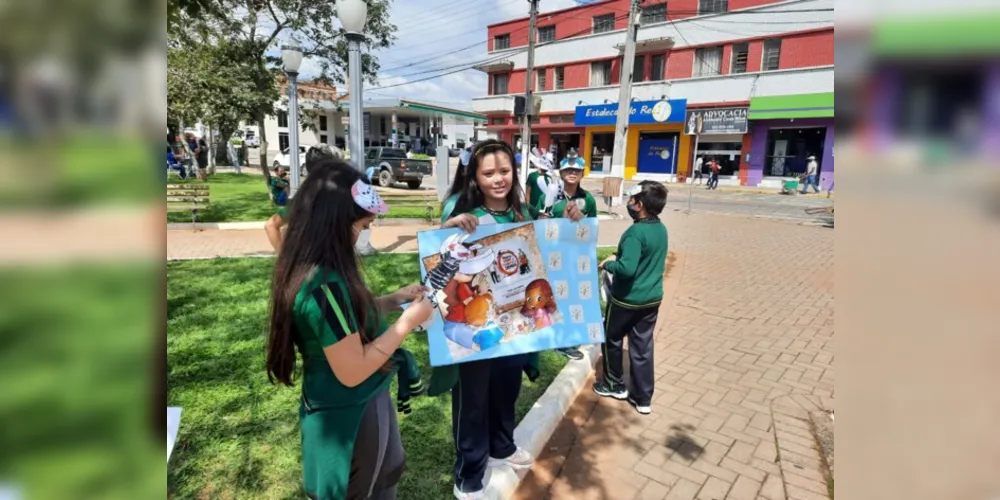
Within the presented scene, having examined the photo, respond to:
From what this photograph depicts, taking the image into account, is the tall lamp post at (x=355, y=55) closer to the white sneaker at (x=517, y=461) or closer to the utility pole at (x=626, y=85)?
the white sneaker at (x=517, y=461)

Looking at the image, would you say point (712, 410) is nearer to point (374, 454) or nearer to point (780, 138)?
point (374, 454)

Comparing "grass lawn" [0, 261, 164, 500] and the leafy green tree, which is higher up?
the leafy green tree

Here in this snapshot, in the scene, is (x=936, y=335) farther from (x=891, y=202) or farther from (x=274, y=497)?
(x=274, y=497)

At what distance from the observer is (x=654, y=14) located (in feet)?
93.6

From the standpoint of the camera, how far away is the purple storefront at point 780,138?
2284 cm

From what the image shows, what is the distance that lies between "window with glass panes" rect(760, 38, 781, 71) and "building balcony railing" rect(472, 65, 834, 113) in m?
0.73

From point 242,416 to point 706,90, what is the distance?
27848 millimetres

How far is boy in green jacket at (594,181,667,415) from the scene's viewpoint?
343 centimetres

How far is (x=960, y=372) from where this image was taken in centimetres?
51

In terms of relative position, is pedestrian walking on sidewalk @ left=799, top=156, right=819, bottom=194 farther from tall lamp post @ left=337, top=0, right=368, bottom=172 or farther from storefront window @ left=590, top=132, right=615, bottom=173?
tall lamp post @ left=337, top=0, right=368, bottom=172

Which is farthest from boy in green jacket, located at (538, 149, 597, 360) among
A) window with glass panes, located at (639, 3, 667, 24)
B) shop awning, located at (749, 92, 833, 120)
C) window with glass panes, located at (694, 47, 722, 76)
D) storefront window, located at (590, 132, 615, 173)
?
window with glass panes, located at (639, 3, 667, 24)

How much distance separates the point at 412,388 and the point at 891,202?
2.03 metres

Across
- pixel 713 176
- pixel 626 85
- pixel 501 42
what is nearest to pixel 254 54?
pixel 626 85

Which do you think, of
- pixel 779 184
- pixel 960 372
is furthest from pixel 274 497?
pixel 779 184
